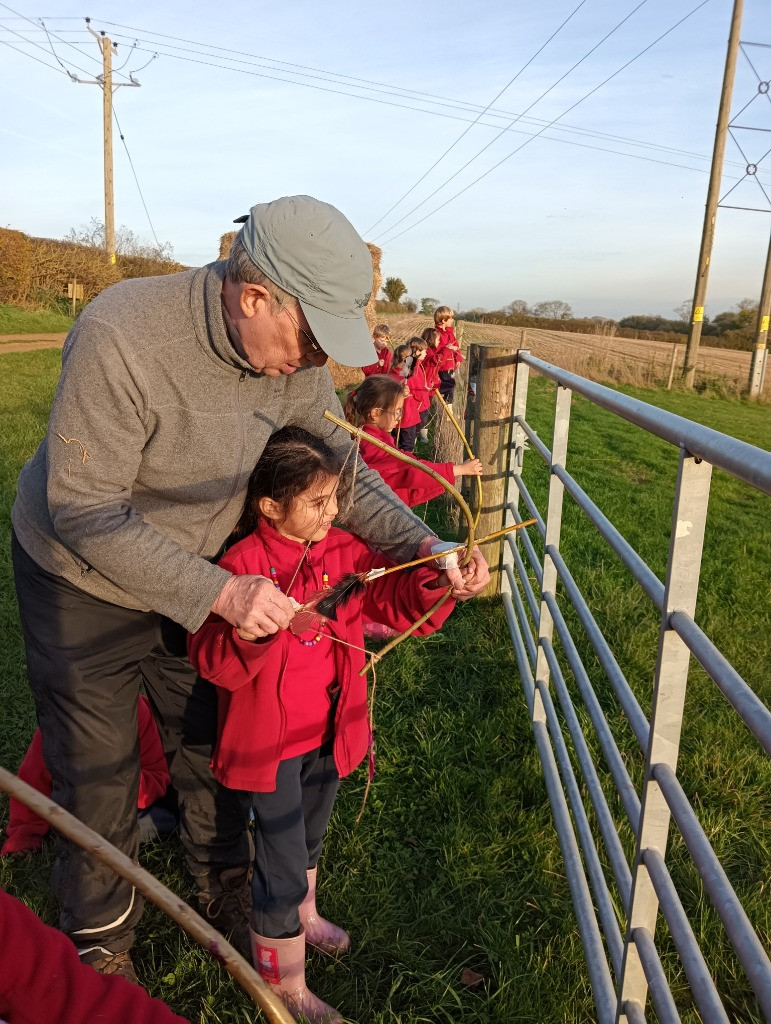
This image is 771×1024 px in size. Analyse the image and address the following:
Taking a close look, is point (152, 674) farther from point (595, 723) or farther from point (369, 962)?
point (595, 723)

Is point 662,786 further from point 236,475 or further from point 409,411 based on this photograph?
point 409,411

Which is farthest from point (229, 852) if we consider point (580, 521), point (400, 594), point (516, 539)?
point (580, 521)

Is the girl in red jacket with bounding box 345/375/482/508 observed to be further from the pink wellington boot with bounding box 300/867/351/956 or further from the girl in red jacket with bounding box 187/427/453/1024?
the pink wellington boot with bounding box 300/867/351/956

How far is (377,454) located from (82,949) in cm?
294

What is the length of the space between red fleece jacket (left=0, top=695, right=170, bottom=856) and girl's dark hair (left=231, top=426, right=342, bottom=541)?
1.05 m

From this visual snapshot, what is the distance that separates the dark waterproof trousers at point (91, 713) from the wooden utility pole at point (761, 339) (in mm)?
22609

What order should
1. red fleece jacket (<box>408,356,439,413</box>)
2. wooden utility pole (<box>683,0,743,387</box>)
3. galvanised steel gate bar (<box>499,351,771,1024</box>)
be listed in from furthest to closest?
1. wooden utility pole (<box>683,0,743,387</box>)
2. red fleece jacket (<box>408,356,439,413</box>)
3. galvanised steel gate bar (<box>499,351,771,1024</box>)

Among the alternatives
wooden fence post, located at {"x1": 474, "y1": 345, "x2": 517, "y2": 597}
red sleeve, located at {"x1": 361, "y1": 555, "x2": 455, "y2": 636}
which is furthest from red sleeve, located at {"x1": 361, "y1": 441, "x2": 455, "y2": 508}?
red sleeve, located at {"x1": 361, "y1": 555, "x2": 455, "y2": 636}

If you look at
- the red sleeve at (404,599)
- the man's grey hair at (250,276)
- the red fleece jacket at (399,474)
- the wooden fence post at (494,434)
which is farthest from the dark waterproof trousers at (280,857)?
the wooden fence post at (494,434)

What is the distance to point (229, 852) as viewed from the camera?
2795 mm

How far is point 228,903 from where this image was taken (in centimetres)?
277

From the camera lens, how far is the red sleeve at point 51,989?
1055 mm

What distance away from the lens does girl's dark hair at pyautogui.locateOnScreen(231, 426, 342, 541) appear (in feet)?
7.89

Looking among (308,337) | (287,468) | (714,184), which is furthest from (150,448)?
(714,184)
